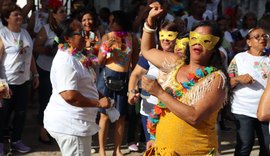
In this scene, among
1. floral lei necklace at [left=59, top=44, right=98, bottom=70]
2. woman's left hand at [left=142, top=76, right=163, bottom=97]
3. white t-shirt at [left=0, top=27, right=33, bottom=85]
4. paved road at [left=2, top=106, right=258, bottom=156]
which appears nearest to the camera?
woman's left hand at [left=142, top=76, right=163, bottom=97]

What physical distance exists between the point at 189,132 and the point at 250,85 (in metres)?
2.47

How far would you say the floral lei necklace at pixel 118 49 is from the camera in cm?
612

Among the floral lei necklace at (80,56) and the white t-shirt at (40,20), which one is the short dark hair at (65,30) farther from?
the white t-shirt at (40,20)

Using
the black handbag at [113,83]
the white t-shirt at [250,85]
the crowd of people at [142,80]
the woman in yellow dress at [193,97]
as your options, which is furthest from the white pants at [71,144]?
the white t-shirt at [250,85]

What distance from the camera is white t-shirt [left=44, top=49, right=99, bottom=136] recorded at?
4.05m

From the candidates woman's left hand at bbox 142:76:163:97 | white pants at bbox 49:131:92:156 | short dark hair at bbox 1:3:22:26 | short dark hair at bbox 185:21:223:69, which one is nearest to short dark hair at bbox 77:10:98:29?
short dark hair at bbox 1:3:22:26

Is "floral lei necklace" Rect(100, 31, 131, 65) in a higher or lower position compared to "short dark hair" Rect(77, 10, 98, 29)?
lower

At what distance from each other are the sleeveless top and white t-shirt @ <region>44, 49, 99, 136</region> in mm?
902

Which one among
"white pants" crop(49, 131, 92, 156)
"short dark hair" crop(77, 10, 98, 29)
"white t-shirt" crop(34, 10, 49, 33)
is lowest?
"white pants" crop(49, 131, 92, 156)

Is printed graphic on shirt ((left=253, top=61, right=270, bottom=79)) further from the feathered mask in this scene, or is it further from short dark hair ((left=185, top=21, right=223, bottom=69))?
the feathered mask

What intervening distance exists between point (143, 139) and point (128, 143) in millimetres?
220

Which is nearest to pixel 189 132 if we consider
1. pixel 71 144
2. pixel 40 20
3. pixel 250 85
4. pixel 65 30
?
pixel 71 144

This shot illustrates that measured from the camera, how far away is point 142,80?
3242 millimetres

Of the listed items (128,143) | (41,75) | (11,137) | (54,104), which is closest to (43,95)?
(41,75)
